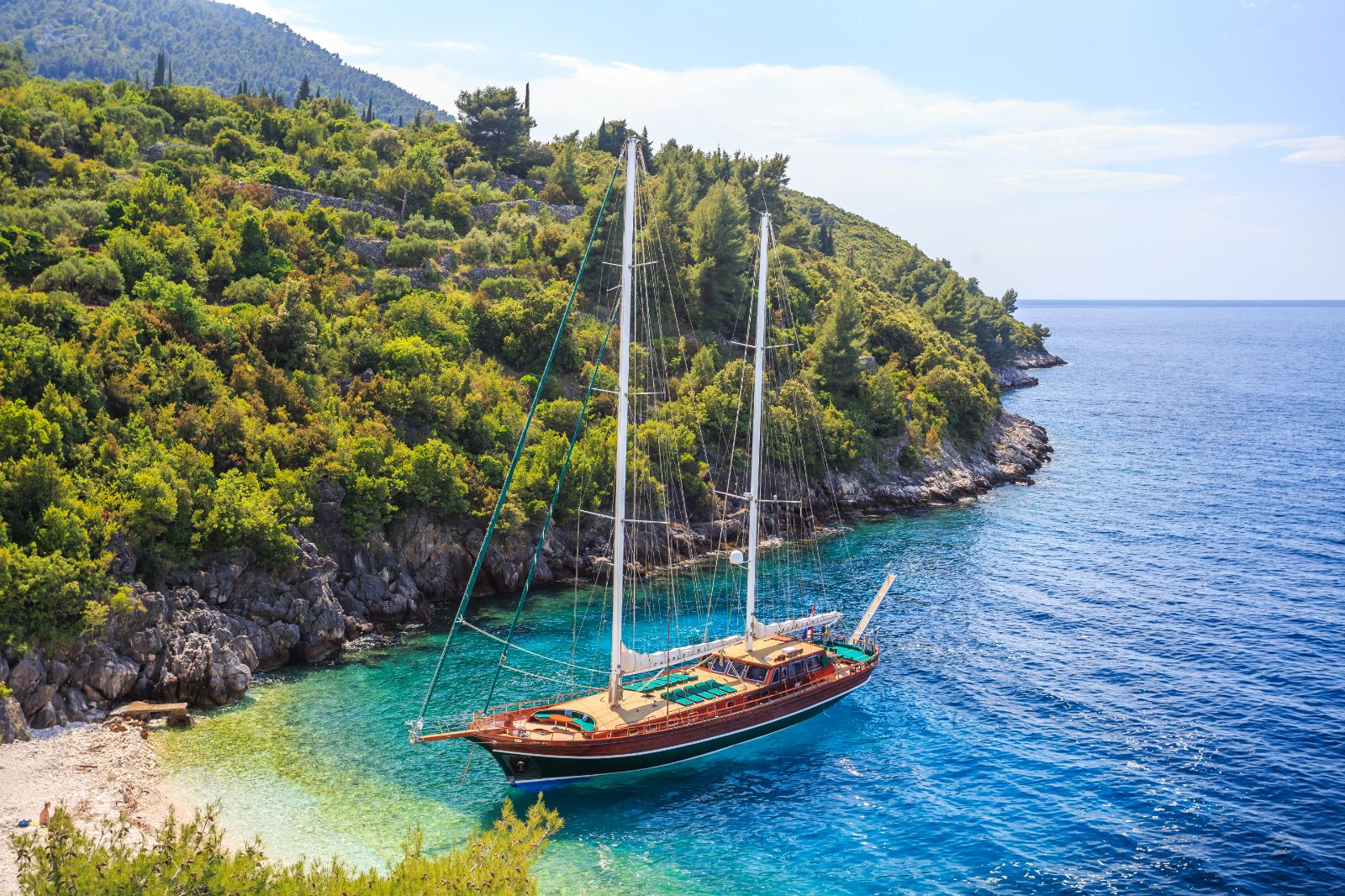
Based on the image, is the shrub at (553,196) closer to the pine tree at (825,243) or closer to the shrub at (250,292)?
the shrub at (250,292)

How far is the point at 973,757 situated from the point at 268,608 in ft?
103

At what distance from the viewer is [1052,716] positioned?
37812 millimetres

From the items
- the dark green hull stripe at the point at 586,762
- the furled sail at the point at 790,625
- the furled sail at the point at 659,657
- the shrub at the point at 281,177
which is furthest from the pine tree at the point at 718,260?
the dark green hull stripe at the point at 586,762

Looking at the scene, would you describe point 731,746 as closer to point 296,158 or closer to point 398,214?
point 398,214

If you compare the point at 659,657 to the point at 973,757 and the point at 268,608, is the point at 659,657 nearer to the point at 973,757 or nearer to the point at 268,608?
the point at 973,757

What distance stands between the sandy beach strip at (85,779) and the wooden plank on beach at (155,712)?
131 centimetres

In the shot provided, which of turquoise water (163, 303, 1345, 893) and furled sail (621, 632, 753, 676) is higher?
furled sail (621, 632, 753, 676)

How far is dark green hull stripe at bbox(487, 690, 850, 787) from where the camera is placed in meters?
30.9

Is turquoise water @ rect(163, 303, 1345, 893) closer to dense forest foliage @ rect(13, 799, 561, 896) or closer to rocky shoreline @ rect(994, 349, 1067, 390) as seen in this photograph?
dense forest foliage @ rect(13, 799, 561, 896)

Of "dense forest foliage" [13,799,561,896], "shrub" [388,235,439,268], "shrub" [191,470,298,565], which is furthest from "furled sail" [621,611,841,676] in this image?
"shrub" [388,235,439,268]

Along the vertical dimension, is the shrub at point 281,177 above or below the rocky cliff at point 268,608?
above

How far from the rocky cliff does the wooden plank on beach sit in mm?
651

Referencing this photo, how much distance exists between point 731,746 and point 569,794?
7.28 metres

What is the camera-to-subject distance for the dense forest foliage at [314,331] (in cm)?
3988
